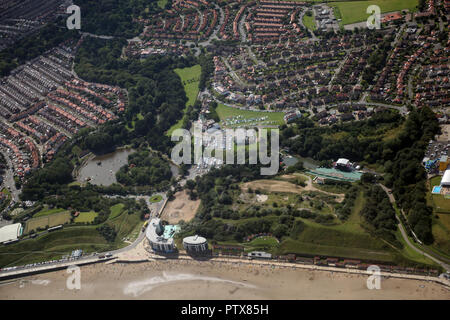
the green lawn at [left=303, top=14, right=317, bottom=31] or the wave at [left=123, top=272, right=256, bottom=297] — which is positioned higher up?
the green lawn at [left=303, top=14, right=317, bottom=31]

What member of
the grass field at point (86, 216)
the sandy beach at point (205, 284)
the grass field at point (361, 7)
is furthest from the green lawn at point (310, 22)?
the sandy beach at point (205, 284)

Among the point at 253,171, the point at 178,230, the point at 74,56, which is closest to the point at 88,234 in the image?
the point at 178,230

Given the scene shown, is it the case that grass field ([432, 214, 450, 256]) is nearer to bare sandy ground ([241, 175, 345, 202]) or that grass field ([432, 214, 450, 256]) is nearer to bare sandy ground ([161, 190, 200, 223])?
bare sandy ground ([241, 175, 345, 202])

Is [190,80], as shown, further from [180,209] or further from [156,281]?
[156,281]

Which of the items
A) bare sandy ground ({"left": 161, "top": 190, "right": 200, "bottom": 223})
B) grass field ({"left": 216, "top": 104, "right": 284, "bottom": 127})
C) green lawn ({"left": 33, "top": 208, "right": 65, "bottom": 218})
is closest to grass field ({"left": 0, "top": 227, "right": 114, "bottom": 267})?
green lawn ({"left": 33, "top": 208, "right": 65, "bottom": 218})

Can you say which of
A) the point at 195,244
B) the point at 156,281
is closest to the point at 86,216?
the point at 156,281

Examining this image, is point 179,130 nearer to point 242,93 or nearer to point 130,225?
point 242,93
